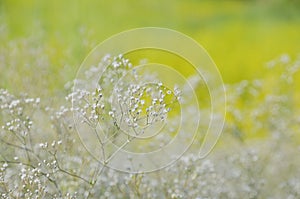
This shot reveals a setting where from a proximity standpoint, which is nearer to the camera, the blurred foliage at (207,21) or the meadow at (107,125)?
the meadow at (107,125)

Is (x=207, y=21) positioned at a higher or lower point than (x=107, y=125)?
higher

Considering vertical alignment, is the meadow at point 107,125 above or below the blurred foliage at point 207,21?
below

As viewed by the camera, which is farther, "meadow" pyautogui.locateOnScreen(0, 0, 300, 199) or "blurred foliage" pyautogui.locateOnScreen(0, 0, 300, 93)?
"blurred foliage" pyautogui.locateOnScreen(0, 0, 300, 93)

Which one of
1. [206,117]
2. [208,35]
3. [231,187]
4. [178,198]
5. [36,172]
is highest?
[208,35]

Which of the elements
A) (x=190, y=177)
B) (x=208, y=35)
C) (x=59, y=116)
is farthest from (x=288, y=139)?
(x=208, y=35)

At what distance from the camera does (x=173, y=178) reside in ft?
9.86

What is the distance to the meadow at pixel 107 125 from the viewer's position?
7.96 feet

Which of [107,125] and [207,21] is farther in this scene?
[207,21]

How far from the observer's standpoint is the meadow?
243cm

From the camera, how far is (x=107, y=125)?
2766 mm

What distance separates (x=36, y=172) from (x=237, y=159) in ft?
5.86

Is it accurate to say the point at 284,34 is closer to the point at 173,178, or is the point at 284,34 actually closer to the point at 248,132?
the point at 248,132

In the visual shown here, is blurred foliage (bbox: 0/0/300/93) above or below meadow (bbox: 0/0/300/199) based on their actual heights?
above

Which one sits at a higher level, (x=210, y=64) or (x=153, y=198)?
(x=210, y=64)
